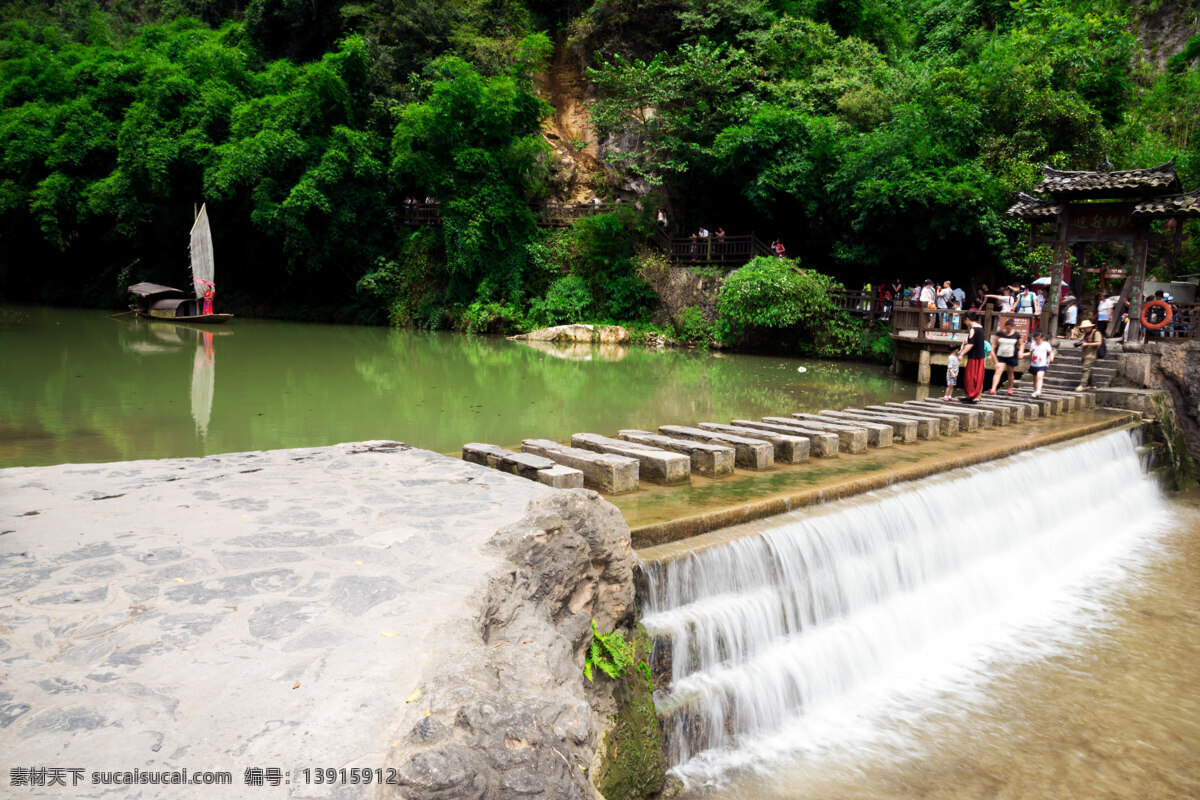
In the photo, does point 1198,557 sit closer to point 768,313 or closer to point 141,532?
point 141,532

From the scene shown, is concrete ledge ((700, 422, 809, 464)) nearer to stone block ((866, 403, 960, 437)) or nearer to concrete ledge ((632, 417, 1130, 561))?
concrete ledge ((632, 417, 1130, 561))

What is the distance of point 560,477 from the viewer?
209 inches

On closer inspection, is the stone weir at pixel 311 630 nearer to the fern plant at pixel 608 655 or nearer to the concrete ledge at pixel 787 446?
the fern plant at pixel 608 655

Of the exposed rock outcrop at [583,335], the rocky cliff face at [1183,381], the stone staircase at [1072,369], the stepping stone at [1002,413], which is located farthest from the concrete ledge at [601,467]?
the exposed rock outcrop at [583,335]

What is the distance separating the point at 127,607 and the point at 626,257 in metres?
26.2

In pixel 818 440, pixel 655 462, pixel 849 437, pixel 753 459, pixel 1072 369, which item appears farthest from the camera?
pixel 1072 369

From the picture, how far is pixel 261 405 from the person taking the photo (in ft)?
39.6

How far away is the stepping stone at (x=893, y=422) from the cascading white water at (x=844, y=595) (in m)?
0.96

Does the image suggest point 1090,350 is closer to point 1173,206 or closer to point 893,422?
point 1173,206

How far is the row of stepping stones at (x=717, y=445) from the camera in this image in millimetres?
5910

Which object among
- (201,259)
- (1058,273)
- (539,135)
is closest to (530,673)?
(1058,273)

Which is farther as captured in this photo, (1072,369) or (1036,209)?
(1036,209)

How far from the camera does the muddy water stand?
177 inches

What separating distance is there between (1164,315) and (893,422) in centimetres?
1069
